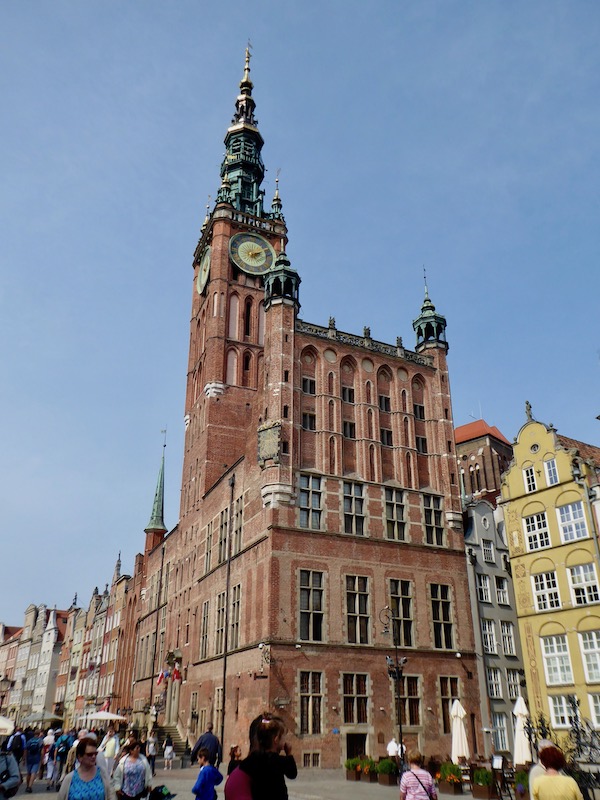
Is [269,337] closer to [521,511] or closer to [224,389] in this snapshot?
[224,389]

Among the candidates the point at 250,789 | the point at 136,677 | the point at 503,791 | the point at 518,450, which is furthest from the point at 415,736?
the point at 136,677

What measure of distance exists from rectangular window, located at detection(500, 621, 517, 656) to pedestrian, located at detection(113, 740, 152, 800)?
109 feet

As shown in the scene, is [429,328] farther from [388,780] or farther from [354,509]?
[388,780]

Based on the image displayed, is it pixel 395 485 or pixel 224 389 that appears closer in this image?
pixel 395 485

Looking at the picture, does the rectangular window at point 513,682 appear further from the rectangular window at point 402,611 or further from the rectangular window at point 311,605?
the rectangular window at point 311,605

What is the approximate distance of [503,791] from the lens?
79.3ft

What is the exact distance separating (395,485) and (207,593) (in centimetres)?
1540

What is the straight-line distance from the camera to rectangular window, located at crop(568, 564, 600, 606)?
32.7m

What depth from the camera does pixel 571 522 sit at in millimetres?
34531

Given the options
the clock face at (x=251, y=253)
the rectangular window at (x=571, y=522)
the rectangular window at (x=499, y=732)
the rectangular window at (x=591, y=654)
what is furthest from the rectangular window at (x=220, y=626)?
the clock face at (x=251, y=253)

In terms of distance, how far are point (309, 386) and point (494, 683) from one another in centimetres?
2000

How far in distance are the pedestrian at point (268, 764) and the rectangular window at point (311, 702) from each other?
96.0 ft

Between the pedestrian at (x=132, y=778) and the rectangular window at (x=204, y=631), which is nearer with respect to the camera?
the pedestrian at (x=132, y=778)

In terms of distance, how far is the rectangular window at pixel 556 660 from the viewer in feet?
109
